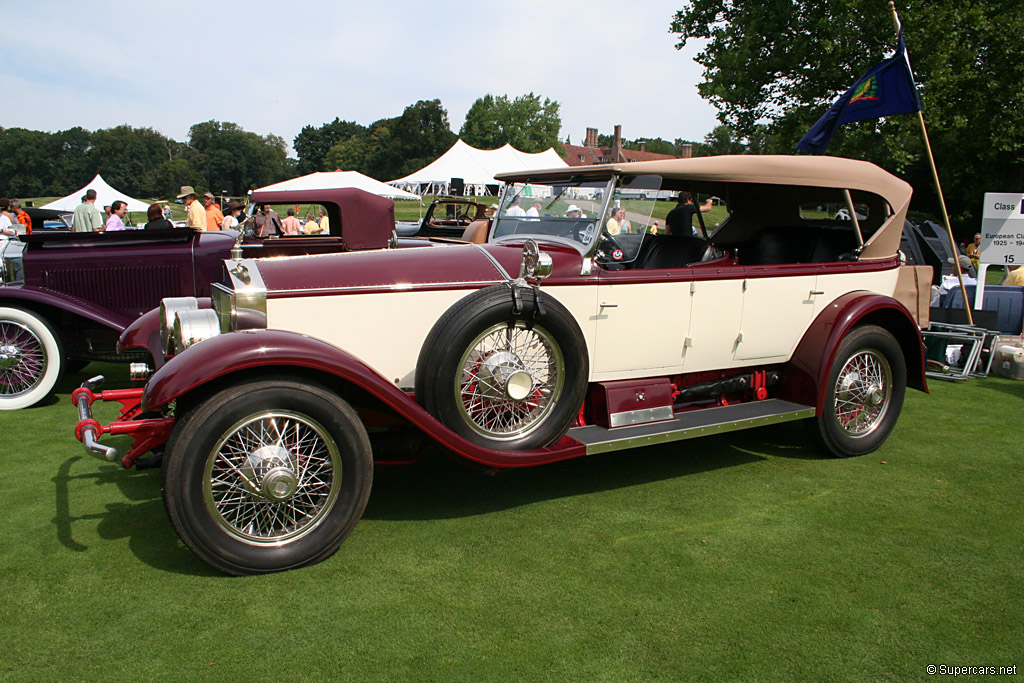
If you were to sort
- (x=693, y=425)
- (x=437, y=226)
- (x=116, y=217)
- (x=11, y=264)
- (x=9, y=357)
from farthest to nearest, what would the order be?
(x=437, y=226) < (x=116, y=217) < (x=11, y=264) < (x=9, y=357) < (x=693, y=425)

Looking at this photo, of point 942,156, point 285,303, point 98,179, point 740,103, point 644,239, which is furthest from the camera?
point 98,179

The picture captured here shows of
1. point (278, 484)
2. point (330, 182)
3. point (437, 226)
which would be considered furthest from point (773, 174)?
point (330, 182)

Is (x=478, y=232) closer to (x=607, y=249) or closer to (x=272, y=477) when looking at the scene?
(x=607, y=249)

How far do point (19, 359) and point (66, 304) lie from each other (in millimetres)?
596

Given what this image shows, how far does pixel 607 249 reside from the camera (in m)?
4.28

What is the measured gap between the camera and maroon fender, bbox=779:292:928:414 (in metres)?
4.62

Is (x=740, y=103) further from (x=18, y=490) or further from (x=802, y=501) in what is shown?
(x=18, y=490)

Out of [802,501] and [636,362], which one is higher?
[636,362]

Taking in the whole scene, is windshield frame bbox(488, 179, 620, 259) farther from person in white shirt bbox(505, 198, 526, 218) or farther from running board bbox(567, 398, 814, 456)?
running board bbox(567, 398, 814, 456)

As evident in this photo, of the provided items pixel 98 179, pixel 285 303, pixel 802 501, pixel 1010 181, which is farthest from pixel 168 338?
pixel 98 179

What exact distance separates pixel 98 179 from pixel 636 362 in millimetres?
31129

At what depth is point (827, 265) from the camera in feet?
15.8

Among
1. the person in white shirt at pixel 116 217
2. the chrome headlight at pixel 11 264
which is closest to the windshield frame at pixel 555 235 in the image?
the chrome headlight at pixel 11 264

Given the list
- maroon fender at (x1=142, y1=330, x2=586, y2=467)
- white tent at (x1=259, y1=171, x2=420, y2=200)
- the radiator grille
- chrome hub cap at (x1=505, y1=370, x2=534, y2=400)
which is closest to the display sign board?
chrome hub cap at (x1=505, y1=370, x2=534, y2=400)
